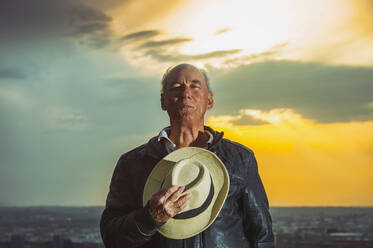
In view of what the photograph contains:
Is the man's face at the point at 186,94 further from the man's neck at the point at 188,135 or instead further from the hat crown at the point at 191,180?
the hat crown at the point at 191,180

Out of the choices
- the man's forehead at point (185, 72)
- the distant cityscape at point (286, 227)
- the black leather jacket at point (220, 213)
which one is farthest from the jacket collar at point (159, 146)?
the distant cityscape at point (286, 227)

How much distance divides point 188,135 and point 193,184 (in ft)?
0.80

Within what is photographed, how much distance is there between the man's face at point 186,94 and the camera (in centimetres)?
161

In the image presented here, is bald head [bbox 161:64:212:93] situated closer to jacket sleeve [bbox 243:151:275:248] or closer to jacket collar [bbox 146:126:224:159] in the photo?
jacket collar [bbox 146:126:224:159]

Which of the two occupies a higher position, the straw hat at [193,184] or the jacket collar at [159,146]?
the jacket collar at [159,146]

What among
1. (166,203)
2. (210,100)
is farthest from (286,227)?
(166,203)

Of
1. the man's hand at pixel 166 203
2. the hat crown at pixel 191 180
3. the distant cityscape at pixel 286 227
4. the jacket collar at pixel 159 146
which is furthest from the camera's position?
the distant cityscape at pixel 286 227

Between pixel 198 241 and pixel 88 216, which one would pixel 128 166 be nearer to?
pixel 198 241

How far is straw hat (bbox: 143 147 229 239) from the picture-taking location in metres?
1.45

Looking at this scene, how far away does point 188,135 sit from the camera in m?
1.65

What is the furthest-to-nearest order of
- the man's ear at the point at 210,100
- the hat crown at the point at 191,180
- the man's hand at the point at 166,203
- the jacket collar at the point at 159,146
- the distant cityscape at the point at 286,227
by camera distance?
the distant cityscape at the point at 286,227, the man's ear at the point at 210,100, the jacket collar at the point at 159,146, the hat crown at the point at 191,180, the man's hand at the point at 166,203

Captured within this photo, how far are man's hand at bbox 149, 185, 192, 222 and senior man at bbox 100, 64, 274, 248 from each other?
24 millimetres

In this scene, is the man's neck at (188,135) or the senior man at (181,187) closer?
the senior man at (181,187)

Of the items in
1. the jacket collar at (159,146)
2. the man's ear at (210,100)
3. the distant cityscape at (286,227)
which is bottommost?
the distant cityscape at (286,227)
